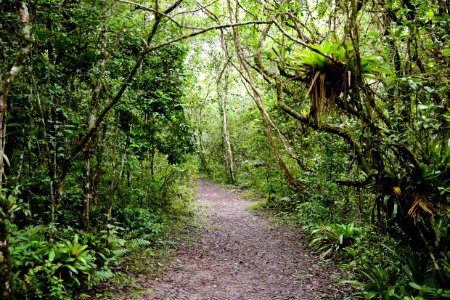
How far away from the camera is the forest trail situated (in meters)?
5.36

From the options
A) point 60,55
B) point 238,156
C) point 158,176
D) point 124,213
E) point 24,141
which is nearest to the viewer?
point 24,141

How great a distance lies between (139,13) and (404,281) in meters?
7.71

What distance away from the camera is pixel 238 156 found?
20328mm

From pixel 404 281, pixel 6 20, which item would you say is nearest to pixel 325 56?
pixel 404 281

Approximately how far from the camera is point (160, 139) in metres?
9.26

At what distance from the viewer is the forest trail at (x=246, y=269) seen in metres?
5.36

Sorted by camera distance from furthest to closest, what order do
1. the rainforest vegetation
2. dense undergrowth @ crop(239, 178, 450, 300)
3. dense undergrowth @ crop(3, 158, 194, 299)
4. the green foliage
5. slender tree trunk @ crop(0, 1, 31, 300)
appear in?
the green foliage → the rainforest vegetation → dense undergrowth @ crop(239, 178, 450, 300) → dense undergrowth @ crop(3, 158, 194, 299) → slender tree trunk @ crop(0, 1, 31, 300)

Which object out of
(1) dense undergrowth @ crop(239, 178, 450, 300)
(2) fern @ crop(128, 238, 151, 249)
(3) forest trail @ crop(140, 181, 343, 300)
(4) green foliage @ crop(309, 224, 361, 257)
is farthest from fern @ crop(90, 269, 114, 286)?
(4) green foliage @ crop(309, 224, 361, 257)

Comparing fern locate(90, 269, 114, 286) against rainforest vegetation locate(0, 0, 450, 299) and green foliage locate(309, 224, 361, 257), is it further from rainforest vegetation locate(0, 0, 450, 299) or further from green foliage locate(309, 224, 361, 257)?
green foliage locate(309, 224, 361, 257)

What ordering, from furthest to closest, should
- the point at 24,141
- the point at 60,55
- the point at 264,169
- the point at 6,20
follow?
the point at 264,169, the point at 60,55, the point at 24,141, the point at 6,20

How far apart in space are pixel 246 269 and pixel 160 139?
443 cm

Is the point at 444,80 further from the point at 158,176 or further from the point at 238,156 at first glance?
the point at 238,156

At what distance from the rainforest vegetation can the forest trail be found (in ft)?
1.93

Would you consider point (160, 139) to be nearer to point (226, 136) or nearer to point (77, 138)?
point (77, 138)
